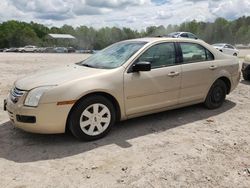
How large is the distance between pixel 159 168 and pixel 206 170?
1.89 ft

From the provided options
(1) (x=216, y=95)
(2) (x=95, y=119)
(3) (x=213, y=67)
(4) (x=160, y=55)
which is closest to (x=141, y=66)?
(4) (x=160, y=55)

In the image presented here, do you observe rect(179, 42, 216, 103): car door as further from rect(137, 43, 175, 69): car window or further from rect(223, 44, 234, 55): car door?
rect(223, 44, 234, 55): car door

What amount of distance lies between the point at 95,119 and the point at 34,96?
38.2 inches

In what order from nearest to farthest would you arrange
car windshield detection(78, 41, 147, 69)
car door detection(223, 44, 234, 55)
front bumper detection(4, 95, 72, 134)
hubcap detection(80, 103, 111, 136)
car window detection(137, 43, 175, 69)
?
front bumper detection(4, 95, 72, 134), hubcap detection(80, 103, 111, 136), car windshield detection(78, 41, 147, 69), car window detection(137, 43, 175, 69), car door detection(223, 44, 234, 55)

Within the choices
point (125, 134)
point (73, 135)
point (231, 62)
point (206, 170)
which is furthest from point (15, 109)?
point (231, 62)

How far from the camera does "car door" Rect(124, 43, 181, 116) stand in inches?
198

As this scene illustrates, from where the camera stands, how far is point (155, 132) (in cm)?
511

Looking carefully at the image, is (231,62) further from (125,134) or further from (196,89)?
(125,134)

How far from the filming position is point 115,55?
5.48m

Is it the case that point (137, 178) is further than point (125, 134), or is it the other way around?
point (125, 134)

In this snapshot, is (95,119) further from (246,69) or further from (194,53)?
(246,69)

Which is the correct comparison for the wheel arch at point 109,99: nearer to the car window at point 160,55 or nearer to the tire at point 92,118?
the tire at point 92,118

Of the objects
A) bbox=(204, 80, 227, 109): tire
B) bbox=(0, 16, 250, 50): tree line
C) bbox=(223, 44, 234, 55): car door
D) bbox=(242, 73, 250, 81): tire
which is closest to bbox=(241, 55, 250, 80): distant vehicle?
bbox=(242, 73, 250, 81): tire

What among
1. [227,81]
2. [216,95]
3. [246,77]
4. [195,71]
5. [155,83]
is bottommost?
[246,77]
